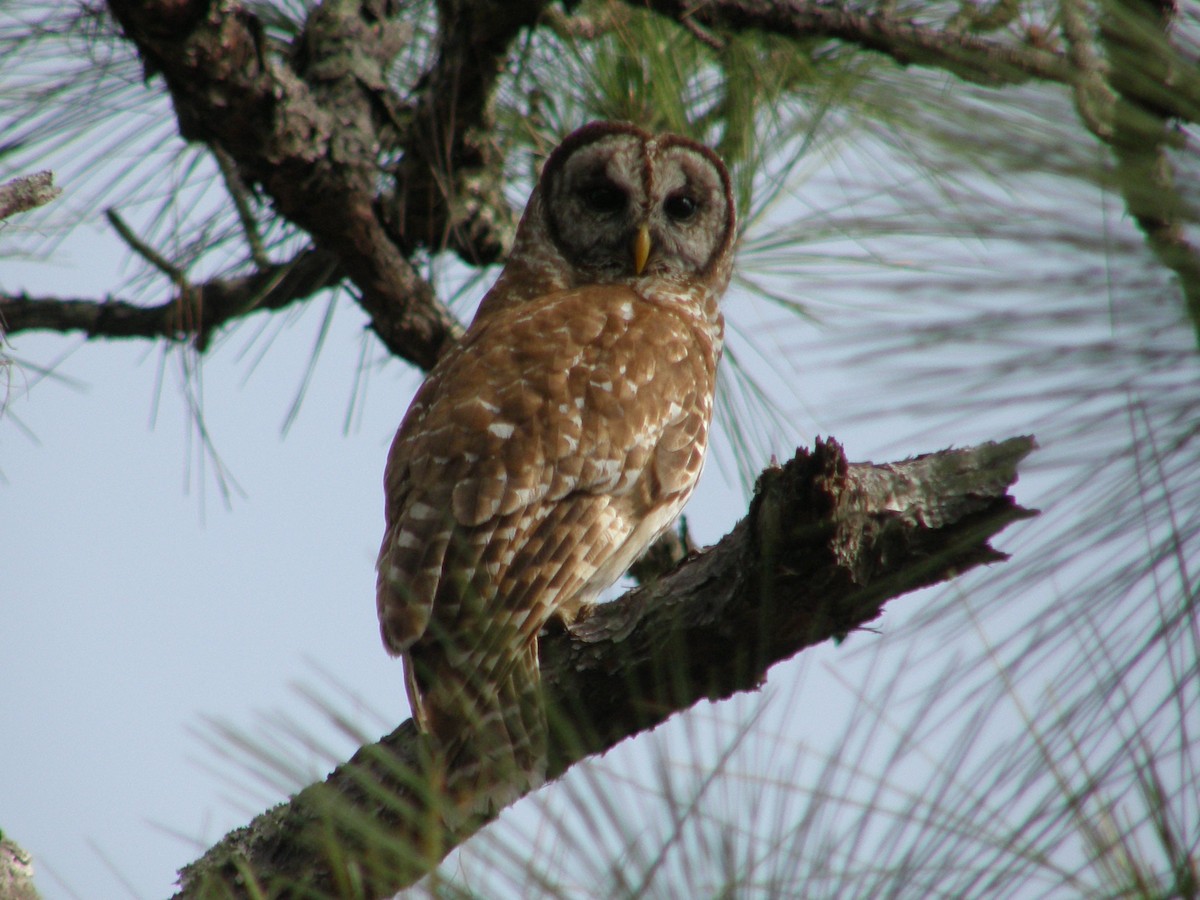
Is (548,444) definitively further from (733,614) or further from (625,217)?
(625,217)

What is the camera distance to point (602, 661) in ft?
9.34

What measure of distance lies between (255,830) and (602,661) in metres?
0.87

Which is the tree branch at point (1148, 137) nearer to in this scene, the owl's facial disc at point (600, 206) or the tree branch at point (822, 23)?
the tree branch at point (822, 23)

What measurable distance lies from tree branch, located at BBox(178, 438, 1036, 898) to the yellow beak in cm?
163

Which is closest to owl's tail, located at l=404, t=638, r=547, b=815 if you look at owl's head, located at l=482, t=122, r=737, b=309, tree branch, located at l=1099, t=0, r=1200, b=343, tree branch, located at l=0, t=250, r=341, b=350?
tree branch, located at l=1099, t=0, r=1200, b=343

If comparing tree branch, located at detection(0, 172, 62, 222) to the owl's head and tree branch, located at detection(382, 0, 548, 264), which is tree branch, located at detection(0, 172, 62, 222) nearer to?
tree branch, located at detection(382, 0, 548, 264)

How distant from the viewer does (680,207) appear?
4.41m

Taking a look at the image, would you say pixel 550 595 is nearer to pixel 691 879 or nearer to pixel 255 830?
pixel 255 830

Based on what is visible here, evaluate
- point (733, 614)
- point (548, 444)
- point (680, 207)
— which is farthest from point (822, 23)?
point (733, 614)

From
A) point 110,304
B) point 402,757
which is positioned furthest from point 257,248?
point 402,757

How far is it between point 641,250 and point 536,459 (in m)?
1.25

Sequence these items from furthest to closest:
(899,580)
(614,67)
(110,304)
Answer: (614,67) < (110,304) < (899,580)

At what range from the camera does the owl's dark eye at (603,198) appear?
14.4 feet

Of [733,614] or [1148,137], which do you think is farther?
[733,614]
